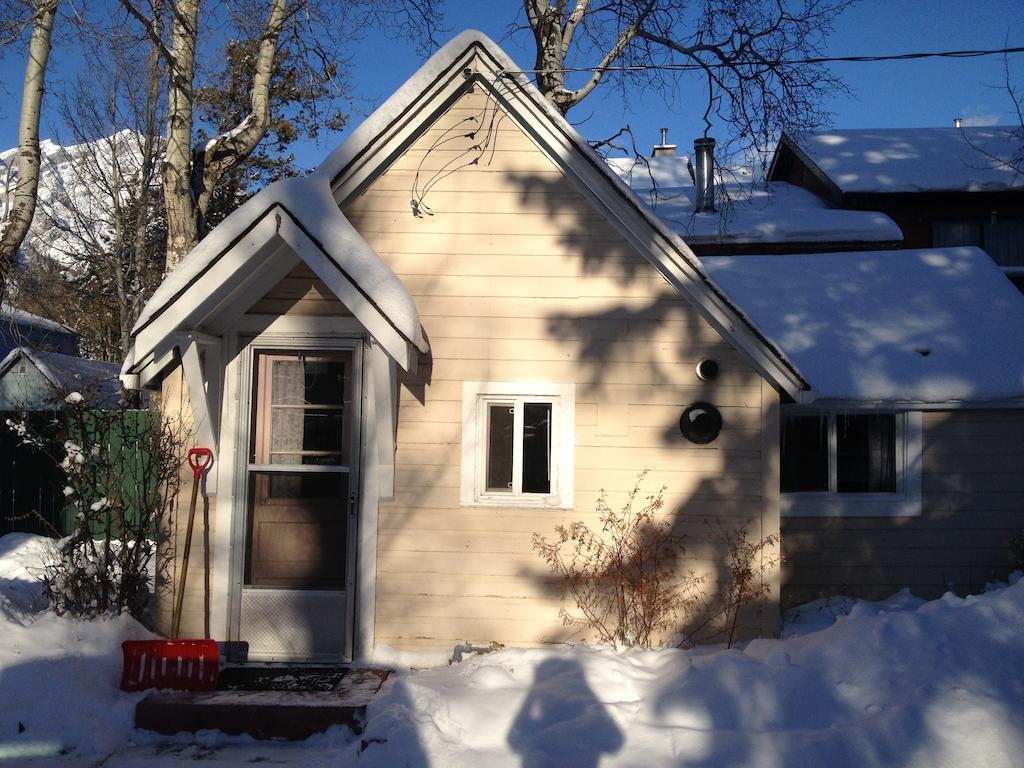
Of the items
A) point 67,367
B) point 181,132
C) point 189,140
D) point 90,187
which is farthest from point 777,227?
point 90,187

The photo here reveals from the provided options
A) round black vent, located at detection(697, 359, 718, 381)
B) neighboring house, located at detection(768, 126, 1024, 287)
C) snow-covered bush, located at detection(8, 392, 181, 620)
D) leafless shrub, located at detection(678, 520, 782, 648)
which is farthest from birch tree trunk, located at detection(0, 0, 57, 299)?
neighboring house, located at detection(768, 126, 1024, 287)

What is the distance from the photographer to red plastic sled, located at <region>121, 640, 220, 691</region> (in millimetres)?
5816

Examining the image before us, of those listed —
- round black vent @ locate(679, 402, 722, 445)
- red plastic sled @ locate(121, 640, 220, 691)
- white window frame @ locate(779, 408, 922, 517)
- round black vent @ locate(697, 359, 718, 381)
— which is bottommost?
red plastic sled @ locate(121, 640, 220, 691)

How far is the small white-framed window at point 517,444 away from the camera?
676 cm

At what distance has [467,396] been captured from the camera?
6820mm

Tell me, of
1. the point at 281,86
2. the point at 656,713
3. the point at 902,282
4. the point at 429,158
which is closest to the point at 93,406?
the point at 429,158

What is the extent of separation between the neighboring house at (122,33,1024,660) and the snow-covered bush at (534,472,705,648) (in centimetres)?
12

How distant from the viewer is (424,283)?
22.7ft

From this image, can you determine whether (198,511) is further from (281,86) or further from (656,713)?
(281,86)

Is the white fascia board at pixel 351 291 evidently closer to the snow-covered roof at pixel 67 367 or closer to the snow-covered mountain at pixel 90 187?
the snow-covered roof at pixel 67 367

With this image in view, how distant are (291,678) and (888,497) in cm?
623

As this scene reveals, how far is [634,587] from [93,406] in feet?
16.2

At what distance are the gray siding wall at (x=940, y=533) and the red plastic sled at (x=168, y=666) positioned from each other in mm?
5702

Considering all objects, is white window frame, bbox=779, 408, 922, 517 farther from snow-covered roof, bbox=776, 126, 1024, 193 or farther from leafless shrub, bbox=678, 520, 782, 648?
snow-covered roof, bbox=776, 126, 1024, 193
